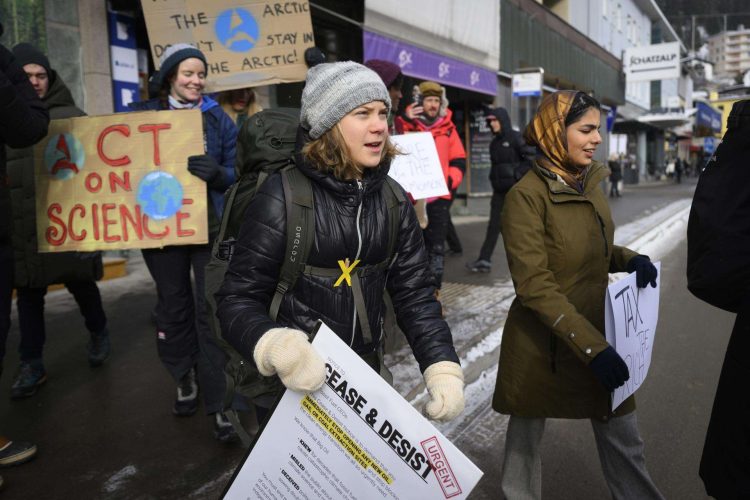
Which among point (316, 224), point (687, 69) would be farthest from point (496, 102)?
point (687, 69)

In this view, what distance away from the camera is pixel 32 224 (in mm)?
3637

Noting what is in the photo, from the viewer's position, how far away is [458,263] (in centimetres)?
836

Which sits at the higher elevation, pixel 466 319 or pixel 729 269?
pixel 729 269

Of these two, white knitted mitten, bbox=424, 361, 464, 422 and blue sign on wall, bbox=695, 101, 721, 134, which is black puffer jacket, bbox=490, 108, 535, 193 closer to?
white knitted mitten, bbox=424, 361, 464, 422

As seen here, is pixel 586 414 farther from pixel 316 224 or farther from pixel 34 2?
pixel 34 2

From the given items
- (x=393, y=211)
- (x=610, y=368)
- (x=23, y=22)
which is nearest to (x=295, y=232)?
(x=393, y=211)

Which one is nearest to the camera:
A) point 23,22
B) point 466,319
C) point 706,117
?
point 466,319

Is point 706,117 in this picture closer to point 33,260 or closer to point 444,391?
point 33,260

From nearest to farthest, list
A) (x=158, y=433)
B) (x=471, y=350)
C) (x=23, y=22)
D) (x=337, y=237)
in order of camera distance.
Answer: (x=337, y=237)
(x=158, y=433)
(x=471, y=350)
(x=23, y=22)

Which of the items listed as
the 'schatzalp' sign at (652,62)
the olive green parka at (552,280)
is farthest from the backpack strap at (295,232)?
the 'schatzalp' sign at (652,62)

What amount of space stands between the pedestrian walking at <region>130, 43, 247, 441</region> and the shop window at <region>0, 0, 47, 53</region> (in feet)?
14.1

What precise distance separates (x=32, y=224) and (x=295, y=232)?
8.68 feet

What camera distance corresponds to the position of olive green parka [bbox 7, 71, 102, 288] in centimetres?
353

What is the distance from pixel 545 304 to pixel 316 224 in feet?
3.02
